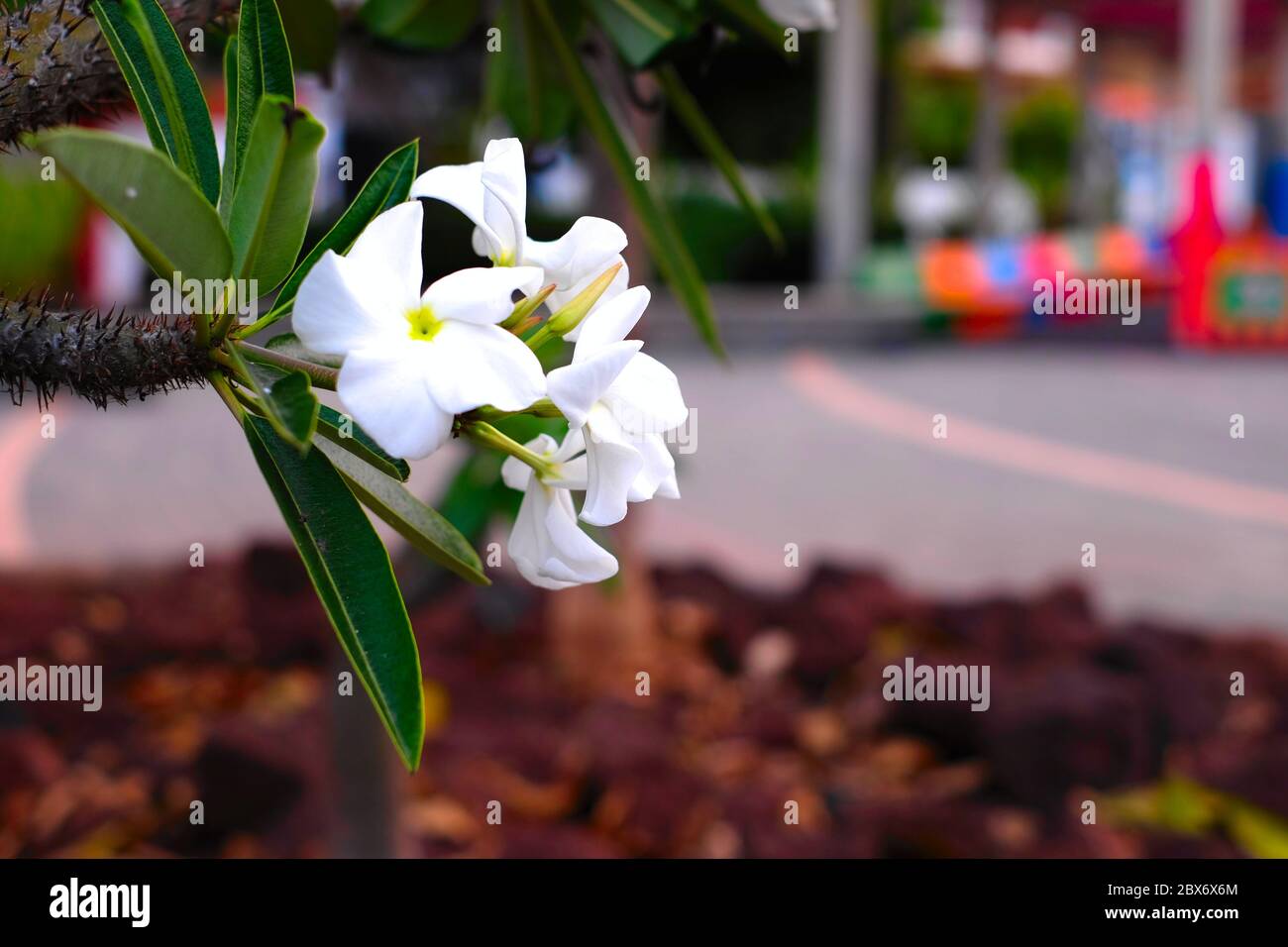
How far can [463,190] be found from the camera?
714 mm

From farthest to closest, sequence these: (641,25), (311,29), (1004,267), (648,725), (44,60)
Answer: (1004,267), (648,725), (311,29), (641,25), (44,60)

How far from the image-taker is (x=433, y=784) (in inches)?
103

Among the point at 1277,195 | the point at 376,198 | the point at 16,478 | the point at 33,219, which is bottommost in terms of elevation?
the point at 376,198

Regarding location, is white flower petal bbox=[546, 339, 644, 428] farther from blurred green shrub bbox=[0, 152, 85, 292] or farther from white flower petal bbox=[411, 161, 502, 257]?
blurred green shrub bbox=[0, 152, 85, 292]

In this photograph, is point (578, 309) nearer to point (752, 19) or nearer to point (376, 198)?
point (376, 198)

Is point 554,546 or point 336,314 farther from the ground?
point 336,314

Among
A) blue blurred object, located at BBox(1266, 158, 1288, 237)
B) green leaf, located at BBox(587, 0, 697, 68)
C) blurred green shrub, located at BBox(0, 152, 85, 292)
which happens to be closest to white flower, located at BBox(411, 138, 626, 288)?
green leaf, located at BBox(587, 0, 697, 68)

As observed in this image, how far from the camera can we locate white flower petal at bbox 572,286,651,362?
673mm

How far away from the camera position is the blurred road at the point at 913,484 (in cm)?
448

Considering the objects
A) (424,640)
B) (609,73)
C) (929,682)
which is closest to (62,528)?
(424,640)

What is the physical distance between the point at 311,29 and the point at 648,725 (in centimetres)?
167

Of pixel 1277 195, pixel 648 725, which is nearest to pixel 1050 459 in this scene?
pixel 648 725

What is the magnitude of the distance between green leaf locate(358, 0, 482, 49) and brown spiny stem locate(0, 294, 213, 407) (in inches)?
27.3
